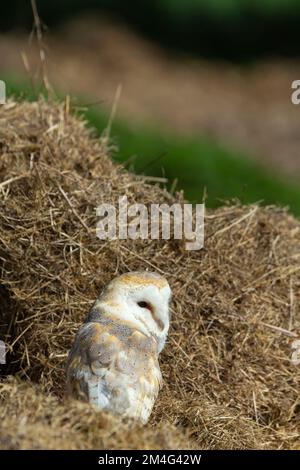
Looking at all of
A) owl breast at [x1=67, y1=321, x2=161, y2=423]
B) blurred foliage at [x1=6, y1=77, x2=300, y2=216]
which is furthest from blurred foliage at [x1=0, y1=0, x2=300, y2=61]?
owl breast at [x1=67, y1=321, x2=161, y2=423]

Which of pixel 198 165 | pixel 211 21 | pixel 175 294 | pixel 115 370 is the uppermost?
pixel 115 370

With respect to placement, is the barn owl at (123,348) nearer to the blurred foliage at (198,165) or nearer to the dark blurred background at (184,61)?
the blurred foliage at (198,165)

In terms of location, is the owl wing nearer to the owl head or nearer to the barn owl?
the barn owl

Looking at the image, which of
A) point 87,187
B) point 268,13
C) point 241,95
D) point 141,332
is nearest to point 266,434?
point 141,332

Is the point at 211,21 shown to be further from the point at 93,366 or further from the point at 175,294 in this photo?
the point at 93,366

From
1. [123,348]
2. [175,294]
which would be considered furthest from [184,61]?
[123,348]

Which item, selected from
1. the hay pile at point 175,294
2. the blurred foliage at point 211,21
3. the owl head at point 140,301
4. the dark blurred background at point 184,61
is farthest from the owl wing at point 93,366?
the blurred foliage at point 211,21
